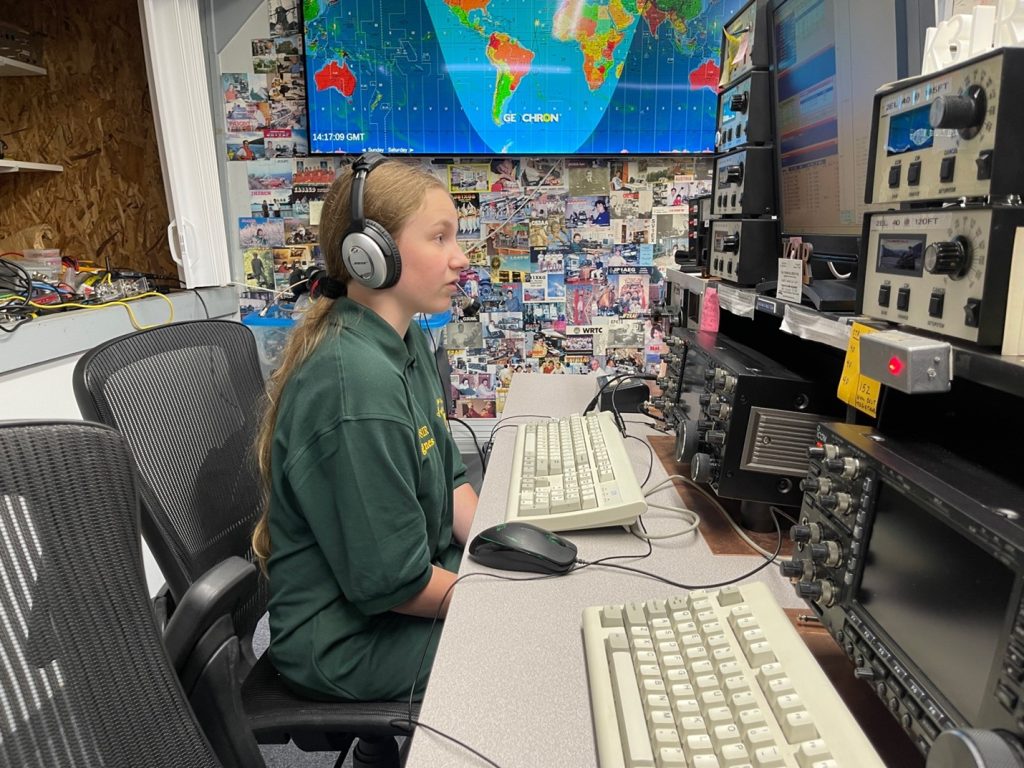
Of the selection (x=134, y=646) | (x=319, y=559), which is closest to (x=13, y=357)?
(x=319, y=559)

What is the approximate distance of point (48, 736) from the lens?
548mm

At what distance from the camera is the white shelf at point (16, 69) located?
210 centimetres

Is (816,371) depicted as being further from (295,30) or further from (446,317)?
(295,30)

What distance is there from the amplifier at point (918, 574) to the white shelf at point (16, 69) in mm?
2638

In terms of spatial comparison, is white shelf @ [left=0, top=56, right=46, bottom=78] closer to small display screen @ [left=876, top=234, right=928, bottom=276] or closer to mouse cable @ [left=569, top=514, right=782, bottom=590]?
mouse cable @ [left=569, top=514, right=782, bottom=590]

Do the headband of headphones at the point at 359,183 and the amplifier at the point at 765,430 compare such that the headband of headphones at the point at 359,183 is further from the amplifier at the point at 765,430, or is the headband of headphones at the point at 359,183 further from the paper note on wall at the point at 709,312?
the paper note on wall at the point at 709,312

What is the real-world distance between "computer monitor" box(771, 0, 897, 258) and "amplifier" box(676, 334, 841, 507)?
276 millimetres

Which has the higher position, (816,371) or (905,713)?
(816,371)

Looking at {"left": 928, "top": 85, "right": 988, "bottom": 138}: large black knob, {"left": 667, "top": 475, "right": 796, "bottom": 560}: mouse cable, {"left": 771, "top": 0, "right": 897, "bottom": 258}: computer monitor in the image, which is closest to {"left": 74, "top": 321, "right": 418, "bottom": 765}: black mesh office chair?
{"left": 667, "top": 475, "right": 796, "bottom": 560}: mouse cable

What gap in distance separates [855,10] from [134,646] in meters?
1.28

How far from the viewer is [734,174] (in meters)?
1.30

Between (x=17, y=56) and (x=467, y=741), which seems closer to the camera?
(x=467, y=741)

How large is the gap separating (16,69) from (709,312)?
245 centimetres

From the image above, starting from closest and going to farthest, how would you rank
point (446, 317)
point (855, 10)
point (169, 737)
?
point (169, 737), point (855, 10), point (446, 317)
